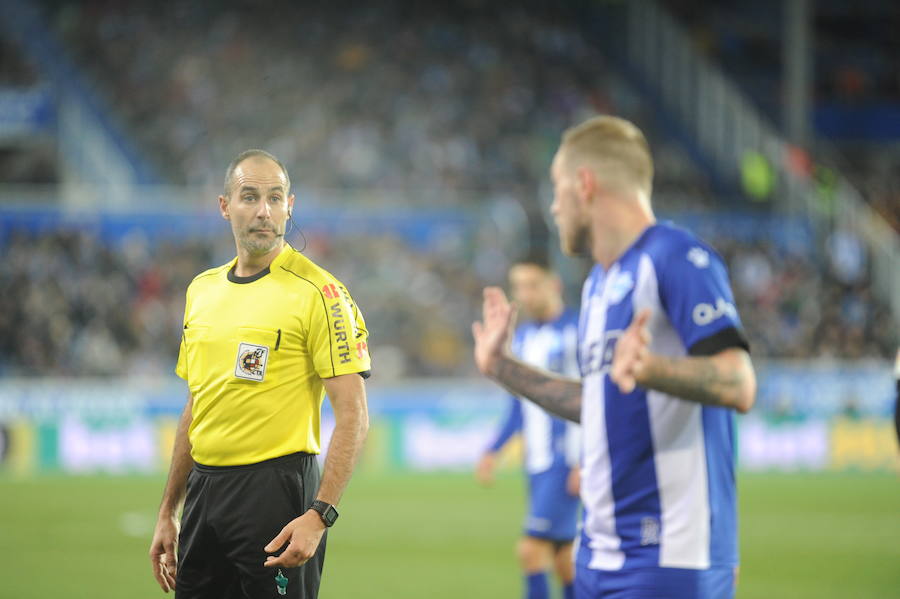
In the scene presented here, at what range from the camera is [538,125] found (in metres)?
27.8

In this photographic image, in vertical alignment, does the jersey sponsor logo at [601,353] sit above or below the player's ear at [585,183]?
below

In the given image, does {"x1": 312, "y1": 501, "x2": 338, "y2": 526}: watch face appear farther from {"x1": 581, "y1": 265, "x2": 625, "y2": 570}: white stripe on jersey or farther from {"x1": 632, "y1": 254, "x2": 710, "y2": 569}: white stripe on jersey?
{"x1": 632, "y1": 254, "x2": 710, "y2": 569}: white stripe on jersey

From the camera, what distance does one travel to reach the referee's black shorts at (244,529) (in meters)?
4.19

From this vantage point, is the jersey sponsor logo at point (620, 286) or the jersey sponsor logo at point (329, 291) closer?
the jersey sponsor logo at point (620, 286)

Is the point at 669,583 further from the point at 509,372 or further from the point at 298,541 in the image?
the point at 298,541

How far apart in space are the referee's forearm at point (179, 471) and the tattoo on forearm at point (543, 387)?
46.9 inches

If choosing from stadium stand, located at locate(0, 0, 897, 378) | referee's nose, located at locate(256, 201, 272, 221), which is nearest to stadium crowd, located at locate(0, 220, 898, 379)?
stadium stand, located at locate(0, 0, 897, 378)

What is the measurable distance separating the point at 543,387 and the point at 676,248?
0.84 m

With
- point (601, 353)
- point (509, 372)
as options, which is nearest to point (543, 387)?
point (509, 372)

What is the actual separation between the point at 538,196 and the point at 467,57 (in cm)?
551

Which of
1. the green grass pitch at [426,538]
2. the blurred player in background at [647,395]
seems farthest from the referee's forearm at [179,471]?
the green grass pitch at [426,538]

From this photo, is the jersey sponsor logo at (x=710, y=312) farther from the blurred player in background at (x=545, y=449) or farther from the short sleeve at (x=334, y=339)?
the blurred player in background at (x=545, y=449)

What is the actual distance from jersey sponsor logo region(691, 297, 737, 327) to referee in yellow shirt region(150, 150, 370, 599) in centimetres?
131

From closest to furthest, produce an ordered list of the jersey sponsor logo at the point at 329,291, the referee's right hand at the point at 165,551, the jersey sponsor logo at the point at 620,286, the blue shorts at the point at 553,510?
the jersey sponsor logo at the point at 620,286, the jersey sponsor logo at the point at 329,291, the referee's right hand at the point at 165,551, the blue shorts at the point at 553,510
